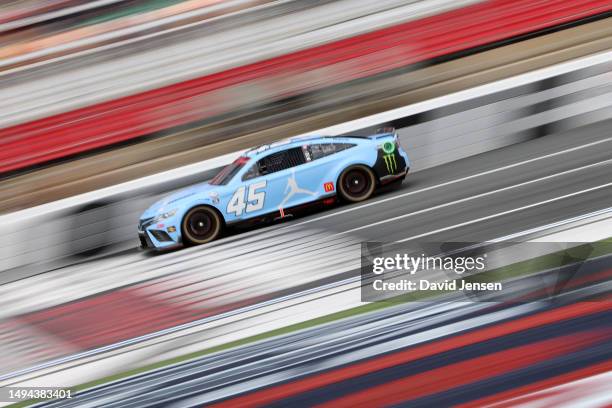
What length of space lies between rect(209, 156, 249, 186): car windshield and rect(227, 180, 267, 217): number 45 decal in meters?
0.29

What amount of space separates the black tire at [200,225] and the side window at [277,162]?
0.65 m

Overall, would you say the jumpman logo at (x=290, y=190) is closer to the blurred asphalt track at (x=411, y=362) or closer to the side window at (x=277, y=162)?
the side window at (x=277, y=162)

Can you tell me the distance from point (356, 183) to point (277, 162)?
3.61ft

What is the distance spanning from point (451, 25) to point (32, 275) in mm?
9519

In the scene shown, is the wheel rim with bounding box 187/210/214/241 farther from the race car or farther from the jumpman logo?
the jumpman logo

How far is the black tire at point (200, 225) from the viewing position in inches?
395

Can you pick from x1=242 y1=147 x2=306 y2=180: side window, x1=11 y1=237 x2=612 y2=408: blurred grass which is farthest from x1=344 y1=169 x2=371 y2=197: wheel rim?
x1=11 y1=237 x2=612 y2=408: blurred grass

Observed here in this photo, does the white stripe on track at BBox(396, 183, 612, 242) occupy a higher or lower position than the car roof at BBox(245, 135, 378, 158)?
lower

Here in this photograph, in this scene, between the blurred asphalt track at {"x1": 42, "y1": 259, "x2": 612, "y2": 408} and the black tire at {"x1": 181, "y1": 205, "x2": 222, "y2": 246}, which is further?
the black tire at {"x1": 181, "y1": 205, "x2": 222, "y2": 246}

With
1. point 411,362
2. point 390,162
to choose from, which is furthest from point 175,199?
point 411,362

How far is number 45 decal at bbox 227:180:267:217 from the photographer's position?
10102mm

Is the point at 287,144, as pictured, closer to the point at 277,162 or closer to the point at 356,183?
the point at 277,162

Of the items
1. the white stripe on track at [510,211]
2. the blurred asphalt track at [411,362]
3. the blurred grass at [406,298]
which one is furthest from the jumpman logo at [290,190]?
the blurred asphalt track at [411,362]

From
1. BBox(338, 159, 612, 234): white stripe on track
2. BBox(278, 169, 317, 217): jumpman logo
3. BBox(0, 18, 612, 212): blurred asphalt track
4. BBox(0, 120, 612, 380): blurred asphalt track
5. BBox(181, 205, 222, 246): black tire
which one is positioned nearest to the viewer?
BBox(0, 120, 612, 380): blurred asphalt track
